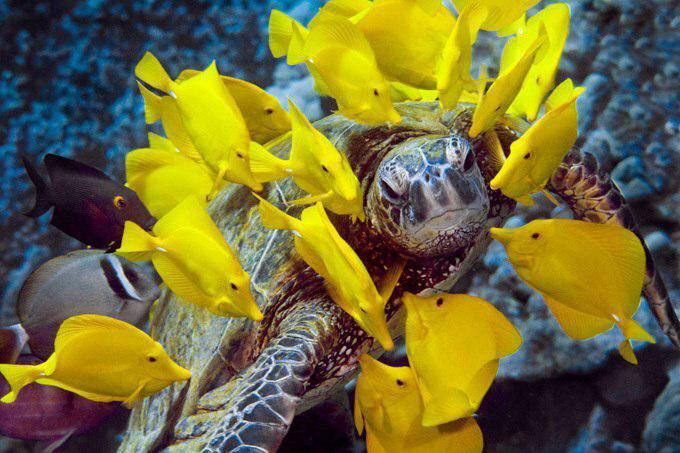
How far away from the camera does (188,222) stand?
957 mm

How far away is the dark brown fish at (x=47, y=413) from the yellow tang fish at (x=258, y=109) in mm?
1137

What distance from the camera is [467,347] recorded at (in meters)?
0.93

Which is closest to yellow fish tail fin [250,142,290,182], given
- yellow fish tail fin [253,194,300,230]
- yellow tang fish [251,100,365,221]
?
yellow tang fish [251,100,365,221]

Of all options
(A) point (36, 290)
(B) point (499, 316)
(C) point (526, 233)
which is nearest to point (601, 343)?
(B) point (499, 316)

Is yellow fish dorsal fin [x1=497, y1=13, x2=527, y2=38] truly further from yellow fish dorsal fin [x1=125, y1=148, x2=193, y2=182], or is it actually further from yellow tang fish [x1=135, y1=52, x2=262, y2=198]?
yellow fish dorsal fin [x1=125, y1=148, x2=193, y2=182]

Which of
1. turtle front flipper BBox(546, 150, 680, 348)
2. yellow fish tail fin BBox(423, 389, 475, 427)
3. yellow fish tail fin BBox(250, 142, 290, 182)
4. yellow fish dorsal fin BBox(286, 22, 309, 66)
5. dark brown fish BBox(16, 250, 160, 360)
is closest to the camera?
yellow fish tail fin BBox(423, 389, 475, 427)

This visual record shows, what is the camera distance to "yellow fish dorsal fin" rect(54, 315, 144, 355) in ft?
3.08

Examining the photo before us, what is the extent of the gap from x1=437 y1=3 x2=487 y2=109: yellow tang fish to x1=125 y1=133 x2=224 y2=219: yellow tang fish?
31.0 inches

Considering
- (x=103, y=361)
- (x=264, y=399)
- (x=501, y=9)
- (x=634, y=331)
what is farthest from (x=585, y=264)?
(x=103, y=361)

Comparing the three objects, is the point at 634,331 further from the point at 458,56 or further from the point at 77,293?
the point at 77,293

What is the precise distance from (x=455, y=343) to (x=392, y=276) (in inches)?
15.5

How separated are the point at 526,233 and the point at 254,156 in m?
0.56

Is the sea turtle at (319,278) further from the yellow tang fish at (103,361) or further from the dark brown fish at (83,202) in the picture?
the dark brown fish at (83,202)

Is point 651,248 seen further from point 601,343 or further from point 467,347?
point 467,347
